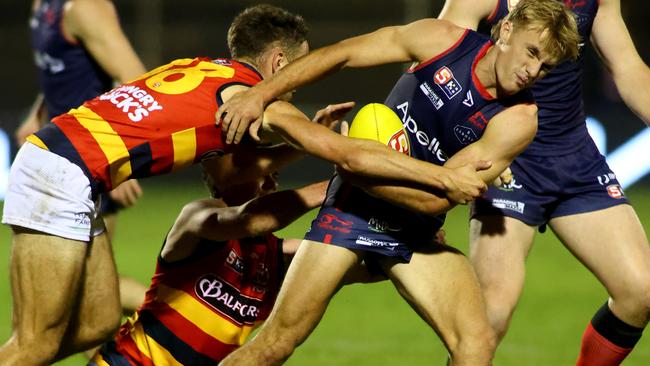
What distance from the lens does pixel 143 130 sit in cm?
454

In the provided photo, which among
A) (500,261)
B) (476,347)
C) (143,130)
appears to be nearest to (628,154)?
(500,261)

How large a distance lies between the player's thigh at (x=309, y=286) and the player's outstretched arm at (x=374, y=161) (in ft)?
1.33

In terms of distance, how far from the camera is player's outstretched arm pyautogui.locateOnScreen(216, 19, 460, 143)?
4.55 metres

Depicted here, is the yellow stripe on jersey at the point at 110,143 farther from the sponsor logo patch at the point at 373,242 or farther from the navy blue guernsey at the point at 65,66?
the navy blue guernsey at the point at 65,66

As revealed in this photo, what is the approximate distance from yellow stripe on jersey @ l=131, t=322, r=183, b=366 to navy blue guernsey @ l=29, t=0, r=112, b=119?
7.06 feet

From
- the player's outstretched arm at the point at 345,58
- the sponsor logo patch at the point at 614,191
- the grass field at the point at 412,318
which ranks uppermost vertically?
the player's outstretched arm at the point at 345,58

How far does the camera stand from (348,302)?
8.45 m

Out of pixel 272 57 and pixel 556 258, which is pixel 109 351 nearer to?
pixel 272 57

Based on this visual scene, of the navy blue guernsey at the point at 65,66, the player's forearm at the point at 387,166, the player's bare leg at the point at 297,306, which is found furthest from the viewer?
the navy blue guernsey at the point at 65,66

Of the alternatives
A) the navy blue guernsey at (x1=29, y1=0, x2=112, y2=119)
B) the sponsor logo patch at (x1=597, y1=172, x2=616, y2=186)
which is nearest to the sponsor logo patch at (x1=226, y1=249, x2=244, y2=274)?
the sponsor logo patch at (x1=597, y1=172, x2=616, y2=186)

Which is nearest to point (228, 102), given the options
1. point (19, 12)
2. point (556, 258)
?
point (556, 258)

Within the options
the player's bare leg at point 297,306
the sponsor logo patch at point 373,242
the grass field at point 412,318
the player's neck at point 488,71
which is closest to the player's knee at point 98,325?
→ the grass field at point 412,318

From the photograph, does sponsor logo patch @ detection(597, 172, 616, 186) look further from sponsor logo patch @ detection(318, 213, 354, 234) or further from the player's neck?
sponsor logo patch @ detection(318, 213, 354, 234)

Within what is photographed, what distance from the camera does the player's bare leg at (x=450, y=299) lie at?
4.66 metres
